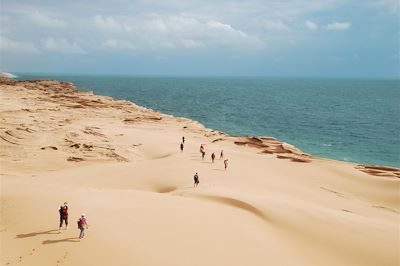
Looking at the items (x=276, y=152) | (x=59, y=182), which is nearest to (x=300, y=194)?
(x=276, y=152)

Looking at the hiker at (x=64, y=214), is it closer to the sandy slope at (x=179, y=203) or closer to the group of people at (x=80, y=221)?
the group of people at (x=80, y=221)

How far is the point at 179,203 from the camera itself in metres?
20.2

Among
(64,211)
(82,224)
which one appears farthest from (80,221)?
(64,211)

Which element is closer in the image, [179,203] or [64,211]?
[64,211]

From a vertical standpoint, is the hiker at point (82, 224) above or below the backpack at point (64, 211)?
below

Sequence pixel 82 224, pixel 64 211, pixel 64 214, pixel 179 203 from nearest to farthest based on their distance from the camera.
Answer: pixel 82 224
pixel 64 211
pixel 64 214
pixel 179 203

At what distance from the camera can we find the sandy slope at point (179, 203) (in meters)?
15.2

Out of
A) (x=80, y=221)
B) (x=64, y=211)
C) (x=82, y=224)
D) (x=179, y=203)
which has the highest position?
(x=64, y=211)

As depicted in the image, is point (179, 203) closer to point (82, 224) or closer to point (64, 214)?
point (82, 224)

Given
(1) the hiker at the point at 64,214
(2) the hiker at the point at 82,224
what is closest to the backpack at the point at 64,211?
(1) the hiker at the point at 64,214

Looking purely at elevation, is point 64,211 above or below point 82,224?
above

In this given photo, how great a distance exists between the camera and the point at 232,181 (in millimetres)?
28234

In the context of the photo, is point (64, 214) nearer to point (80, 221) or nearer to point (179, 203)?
point (80, 221)

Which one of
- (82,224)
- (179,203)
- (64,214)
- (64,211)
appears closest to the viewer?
(82,224)
